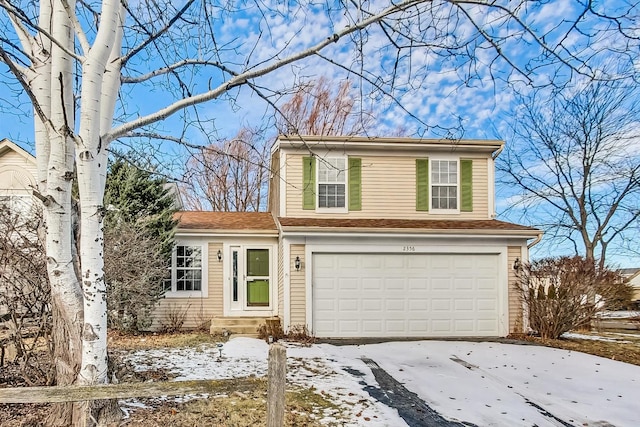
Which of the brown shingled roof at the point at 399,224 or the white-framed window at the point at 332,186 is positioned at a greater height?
the white-framed window at the point at 332,186

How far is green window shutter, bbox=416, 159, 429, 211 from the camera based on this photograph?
11.6m

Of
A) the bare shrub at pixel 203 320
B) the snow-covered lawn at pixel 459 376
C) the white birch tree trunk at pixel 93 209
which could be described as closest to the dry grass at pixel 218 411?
the snow-covered lawn at pixel 459 376

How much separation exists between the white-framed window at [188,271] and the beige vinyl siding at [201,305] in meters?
0.17

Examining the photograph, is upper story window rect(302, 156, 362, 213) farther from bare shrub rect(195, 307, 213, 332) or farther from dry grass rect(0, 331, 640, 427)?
dry grass rect(0, 331, 640, 427)

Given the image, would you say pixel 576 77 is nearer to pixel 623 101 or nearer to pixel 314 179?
pixel 314 179

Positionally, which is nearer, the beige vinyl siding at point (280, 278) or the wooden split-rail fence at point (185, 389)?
the wooden split-rail fence at point (185, 389)

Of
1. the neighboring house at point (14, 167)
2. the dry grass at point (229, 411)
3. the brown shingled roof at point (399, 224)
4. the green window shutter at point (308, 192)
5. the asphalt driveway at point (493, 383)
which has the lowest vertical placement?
the asphalt driveway at point (493, 383)

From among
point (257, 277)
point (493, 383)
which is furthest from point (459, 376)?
point (257, 277)

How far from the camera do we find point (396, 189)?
11570 millimetres

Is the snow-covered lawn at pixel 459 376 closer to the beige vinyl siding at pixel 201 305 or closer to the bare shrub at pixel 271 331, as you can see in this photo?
the bare shrub at pixel 271 331

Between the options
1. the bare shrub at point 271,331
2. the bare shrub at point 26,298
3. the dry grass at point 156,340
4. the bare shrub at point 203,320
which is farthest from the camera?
the bare shrub at point 203,320

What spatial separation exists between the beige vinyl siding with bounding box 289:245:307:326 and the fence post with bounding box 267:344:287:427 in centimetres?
668

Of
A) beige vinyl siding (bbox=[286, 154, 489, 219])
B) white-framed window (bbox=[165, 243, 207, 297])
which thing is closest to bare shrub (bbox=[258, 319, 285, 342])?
white-framed window (bbox=[165, 243, 207, 297])

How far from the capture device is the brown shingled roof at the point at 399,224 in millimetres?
10188
